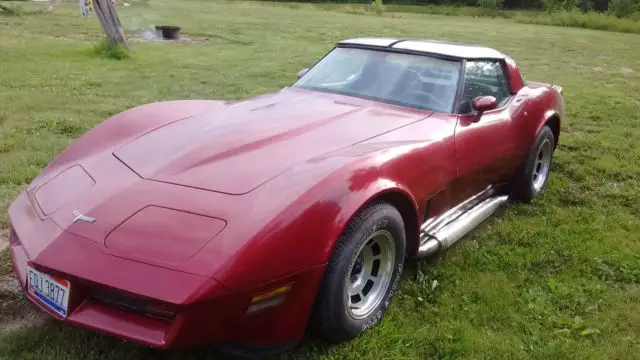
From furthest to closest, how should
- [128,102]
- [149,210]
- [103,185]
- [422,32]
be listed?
[422,32] → [128,102] → [103,185] → [149,210]

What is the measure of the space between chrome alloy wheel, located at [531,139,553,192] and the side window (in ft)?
2.37

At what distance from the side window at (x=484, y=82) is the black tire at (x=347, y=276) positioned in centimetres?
134

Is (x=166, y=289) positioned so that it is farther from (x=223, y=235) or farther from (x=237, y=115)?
(x=237, y=115)

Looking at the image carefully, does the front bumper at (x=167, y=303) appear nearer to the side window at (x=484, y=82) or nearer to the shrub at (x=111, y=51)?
the side window at (x=484, y=82)

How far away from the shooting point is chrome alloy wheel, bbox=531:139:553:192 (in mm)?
4793

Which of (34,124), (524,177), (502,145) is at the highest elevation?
(502,145)

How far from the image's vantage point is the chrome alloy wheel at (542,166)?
4.79 m

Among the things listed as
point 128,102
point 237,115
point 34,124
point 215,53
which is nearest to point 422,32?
point 215,53

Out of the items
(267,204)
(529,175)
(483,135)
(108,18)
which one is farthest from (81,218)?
(108,18)

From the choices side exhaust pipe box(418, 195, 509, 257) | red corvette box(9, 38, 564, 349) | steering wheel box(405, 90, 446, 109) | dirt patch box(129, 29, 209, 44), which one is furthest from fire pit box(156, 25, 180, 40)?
side exhaust pipe box(418, 195, 509, 257)

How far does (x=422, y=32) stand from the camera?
847 inches

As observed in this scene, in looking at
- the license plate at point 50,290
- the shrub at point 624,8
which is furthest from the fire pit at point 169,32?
the shrub at point 624,8

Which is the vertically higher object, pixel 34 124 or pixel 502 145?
pixel 502 145

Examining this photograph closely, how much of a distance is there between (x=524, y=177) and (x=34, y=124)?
496 centimetres
